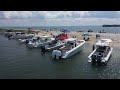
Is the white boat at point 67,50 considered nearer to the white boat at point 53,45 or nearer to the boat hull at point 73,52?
the boat hull at point 73,52

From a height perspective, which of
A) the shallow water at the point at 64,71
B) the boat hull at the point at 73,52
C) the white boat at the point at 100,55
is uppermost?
the white boat at the point at 100,55

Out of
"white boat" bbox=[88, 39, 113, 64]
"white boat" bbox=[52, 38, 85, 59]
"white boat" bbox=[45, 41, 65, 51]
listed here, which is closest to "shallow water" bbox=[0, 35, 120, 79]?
"white boat" bbox=[88, 39, 113, 64]

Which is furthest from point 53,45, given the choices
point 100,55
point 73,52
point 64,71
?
point 64,71

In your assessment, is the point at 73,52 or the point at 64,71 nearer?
the point at 64,71

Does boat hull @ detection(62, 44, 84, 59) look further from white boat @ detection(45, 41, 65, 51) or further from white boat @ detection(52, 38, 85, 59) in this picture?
white boat @ detection(45, 41, 65, 51)

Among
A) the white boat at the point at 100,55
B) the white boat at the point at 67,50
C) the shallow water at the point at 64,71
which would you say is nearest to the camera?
the shallow water at the point at 64,71

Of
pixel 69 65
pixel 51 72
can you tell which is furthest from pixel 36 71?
pixel 69 65

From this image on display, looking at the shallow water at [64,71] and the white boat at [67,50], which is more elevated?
the white boat at [67,50]

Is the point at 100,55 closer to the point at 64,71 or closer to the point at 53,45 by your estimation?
the point at 64,71

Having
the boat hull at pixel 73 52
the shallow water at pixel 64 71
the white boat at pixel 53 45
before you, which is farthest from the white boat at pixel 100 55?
the white boat at pixel 53 45

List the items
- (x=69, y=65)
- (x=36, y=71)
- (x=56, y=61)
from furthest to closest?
(x=56, y=61)
(x=69, y=65)
(x=36, y=71)
